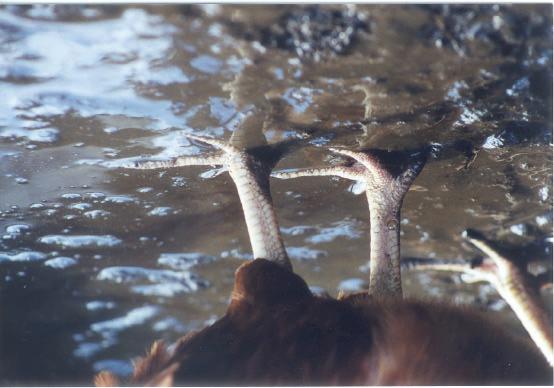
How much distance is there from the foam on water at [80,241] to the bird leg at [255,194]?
1.48 m

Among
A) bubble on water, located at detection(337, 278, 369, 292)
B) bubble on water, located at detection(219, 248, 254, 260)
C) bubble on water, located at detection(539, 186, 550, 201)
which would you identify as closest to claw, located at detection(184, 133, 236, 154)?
bubble on water, located at detection(219, 248, 254, 260)

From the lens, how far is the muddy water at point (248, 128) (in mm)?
1625

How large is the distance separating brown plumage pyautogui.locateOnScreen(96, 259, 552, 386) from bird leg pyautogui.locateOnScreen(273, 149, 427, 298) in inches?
8.6

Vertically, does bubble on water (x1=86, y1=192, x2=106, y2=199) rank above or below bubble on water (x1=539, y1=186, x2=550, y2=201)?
above

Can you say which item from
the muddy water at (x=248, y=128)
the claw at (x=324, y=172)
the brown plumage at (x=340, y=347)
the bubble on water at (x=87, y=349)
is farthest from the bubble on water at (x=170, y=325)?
the brown plumage at (x=340, y=347)

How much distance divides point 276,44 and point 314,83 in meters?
0.30

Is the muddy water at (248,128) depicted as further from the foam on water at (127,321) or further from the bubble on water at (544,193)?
the foam on water at (127,321)

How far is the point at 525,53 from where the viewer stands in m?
1.74

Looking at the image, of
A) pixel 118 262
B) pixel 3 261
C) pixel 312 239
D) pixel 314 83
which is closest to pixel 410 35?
pixel 314 83

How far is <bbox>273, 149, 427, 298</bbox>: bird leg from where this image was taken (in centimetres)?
235

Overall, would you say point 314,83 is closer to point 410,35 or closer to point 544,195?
point 410,35

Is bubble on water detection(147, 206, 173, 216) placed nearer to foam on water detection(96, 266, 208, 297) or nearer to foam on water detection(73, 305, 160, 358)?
foam on water detection(96, 266, 208, 297)

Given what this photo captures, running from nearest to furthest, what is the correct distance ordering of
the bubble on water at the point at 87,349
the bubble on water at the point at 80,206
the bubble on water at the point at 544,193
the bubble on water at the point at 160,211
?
the bubble on water at the point at 544,193 < the bubble on water at the point at 80,206 < the bubble on water at the point at 160,211 < the bubble on water at the point at 87,349

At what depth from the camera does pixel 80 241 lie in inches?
147
